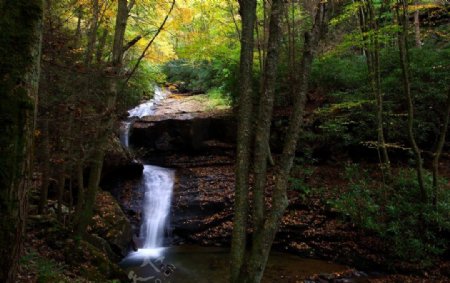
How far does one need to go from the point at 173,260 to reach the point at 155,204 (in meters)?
3.07

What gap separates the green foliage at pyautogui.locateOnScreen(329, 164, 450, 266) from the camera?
28.4 feet

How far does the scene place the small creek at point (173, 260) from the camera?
340 inches

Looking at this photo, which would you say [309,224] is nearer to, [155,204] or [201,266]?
[201,266]

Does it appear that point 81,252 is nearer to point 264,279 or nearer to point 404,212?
point 264,279

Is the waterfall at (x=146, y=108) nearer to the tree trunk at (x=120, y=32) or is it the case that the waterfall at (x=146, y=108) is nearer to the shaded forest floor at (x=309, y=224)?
Result: the shaded forest floor at (x=309, y=224)

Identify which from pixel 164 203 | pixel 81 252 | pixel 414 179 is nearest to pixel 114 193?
pixel 164 203

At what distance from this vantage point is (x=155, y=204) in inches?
491

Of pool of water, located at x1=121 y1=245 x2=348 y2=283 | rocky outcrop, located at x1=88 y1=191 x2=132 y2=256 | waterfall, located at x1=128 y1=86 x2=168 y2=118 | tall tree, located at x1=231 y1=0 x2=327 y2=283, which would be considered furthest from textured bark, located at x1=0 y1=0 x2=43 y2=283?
waterfall, located at x1=128 y1=86 x2=168 y2=118

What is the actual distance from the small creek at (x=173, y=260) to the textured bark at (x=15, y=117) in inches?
248

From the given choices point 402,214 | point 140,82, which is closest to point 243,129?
point 402,214

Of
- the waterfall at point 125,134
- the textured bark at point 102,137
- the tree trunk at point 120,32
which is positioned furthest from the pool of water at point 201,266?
the waterfall at point 125,134

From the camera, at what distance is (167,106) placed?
20.0 metres

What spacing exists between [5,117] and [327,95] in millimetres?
12309

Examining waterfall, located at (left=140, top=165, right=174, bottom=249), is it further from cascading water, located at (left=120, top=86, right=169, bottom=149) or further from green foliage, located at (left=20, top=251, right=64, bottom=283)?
green foliage, located at (left=20, top=251, right=64, bottom=283)
